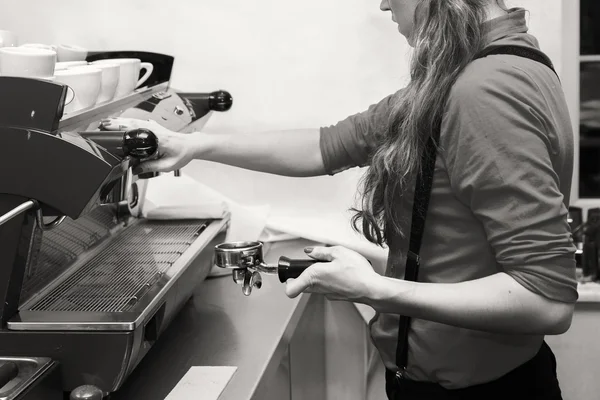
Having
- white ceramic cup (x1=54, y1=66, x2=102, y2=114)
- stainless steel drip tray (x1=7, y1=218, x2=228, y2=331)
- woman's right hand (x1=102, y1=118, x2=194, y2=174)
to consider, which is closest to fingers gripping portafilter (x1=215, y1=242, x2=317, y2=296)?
stainless steel drip tray (x1=7, y1=218, x2=228, y2=331)

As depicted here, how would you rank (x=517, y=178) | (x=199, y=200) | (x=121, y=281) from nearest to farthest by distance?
(x=517, y=178) < (x=121, y=281) < (x=199, y=200)

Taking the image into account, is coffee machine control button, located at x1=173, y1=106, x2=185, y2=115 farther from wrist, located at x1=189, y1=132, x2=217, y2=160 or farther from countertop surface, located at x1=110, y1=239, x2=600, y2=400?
countertop surface, located at x1=110, y1=239, x2=600, y2=400

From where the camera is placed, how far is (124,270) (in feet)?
4.54

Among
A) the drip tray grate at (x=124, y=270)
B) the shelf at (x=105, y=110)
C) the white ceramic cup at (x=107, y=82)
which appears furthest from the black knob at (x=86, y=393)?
the white ceramic cup at (x=107, y=82)

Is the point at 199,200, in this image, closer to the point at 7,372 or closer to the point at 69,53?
the point at 69,53

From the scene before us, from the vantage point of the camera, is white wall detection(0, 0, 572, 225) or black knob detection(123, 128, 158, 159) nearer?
black knob detection(123, 128, 158, 159)

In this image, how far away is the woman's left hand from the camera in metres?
1.06

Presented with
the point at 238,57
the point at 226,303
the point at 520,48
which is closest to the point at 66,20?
the point at 238,57

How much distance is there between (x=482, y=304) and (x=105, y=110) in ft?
2.40

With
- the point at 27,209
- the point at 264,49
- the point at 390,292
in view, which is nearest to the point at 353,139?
the point at 390,292

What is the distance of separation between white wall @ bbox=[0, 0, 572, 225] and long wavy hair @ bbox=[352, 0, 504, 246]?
0.96 meters

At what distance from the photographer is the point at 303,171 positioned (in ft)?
4.98

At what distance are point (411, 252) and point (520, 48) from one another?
309 millimetres

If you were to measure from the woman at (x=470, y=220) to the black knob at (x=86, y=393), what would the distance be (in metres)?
0.28
